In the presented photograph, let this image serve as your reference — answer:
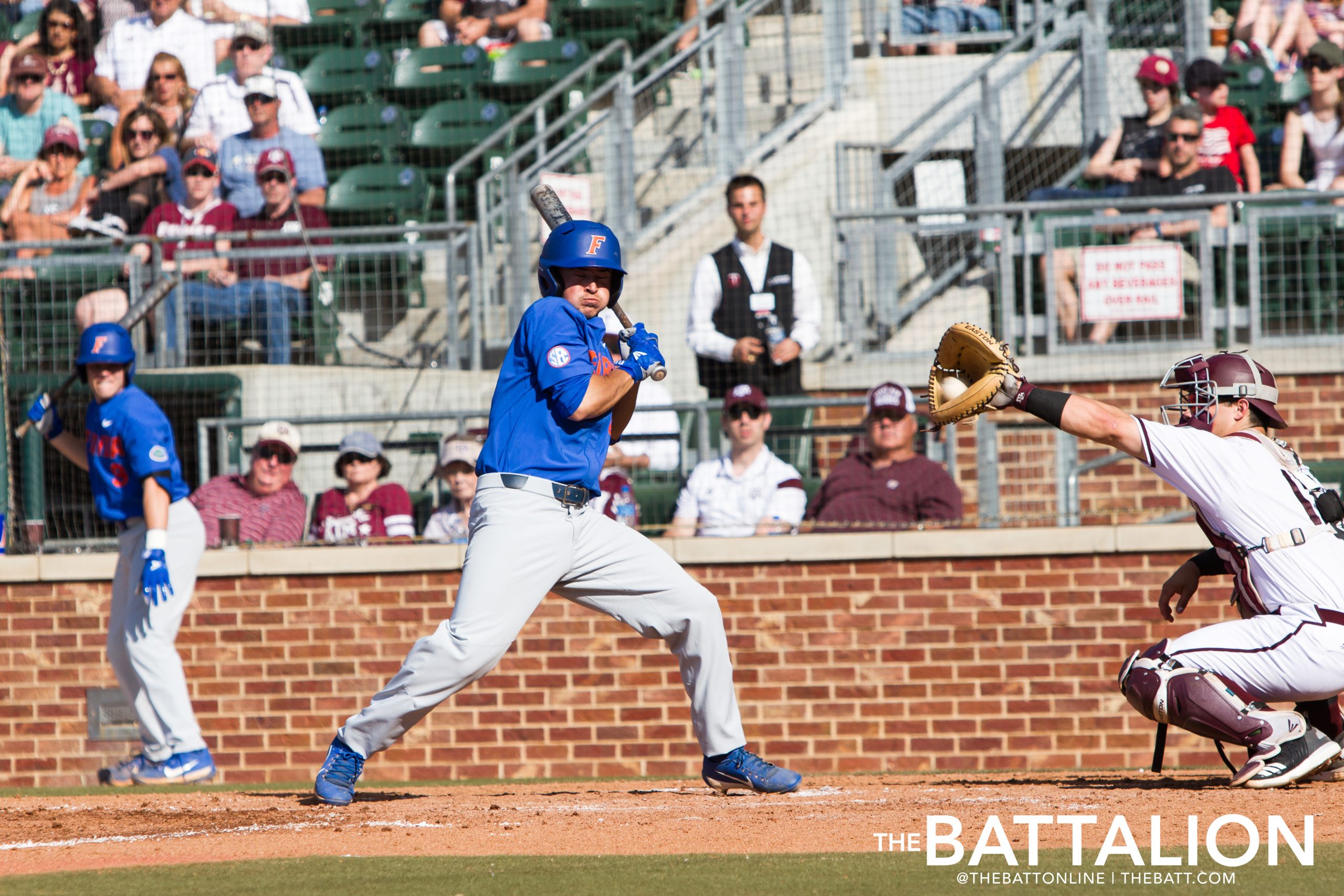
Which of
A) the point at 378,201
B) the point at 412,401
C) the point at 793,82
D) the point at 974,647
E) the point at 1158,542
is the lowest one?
the point at 974,647

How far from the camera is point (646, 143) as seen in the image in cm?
1166

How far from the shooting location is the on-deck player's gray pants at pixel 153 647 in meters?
6.82

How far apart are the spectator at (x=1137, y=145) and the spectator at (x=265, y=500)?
4.83 meters

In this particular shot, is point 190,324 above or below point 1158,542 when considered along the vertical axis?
above

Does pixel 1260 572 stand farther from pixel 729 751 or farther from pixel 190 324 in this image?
pixel 190 324

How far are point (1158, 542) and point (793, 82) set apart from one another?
5465mm

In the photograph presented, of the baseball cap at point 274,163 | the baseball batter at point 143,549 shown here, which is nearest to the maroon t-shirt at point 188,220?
the baseball cap at point 274,163

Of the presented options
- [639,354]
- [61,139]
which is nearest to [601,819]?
[639,354]

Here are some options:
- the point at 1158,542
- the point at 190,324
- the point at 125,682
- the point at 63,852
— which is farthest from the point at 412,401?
the point at 63,852

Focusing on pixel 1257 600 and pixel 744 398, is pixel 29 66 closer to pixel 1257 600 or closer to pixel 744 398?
pixel 744 398

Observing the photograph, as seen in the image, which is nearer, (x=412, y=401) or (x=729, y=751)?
(x=729, y=751)

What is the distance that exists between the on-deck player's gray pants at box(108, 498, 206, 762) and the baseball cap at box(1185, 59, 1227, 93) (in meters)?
6.68

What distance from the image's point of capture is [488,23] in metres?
12.4

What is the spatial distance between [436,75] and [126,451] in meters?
5.96
